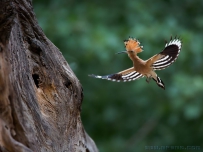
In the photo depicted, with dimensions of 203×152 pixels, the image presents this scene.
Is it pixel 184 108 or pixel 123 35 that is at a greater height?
pixel 123 35

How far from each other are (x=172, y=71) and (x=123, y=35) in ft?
2.87

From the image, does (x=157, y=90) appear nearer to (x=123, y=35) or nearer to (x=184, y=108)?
(x=184, y=108)

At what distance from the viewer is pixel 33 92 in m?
2.23

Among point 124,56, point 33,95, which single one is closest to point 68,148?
point 33,95

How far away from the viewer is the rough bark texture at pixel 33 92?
198 cm

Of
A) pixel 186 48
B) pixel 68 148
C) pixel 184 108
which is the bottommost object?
pixel 68 148

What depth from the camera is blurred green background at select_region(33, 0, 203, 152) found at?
15.0ft

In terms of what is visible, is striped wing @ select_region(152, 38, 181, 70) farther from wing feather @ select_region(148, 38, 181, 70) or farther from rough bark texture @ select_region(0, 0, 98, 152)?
rough bark texture @ select_region(0, 0, 98, 152)

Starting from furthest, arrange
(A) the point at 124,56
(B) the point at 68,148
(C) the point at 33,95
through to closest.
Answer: (A) the point at 124,56 < (B) the point at 68,148 < (C) the point at 33,95

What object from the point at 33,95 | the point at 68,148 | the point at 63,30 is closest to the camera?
the point at 33,95

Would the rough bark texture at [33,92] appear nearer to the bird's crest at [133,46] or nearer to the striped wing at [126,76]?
the striped wing at [126,76]

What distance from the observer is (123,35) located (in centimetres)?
453

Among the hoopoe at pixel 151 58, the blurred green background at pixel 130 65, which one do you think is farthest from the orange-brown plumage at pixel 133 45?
the blurred green background at pixel 130 65

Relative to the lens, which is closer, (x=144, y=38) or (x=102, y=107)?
(x=144, y=38)
